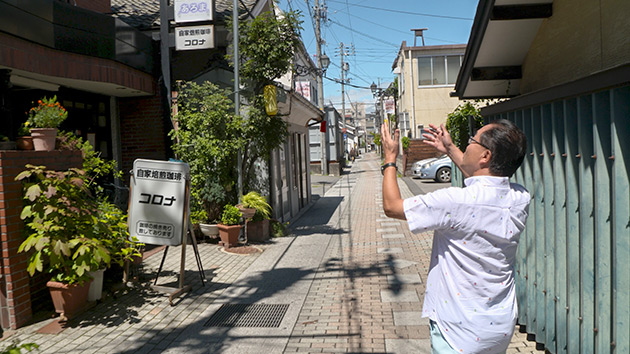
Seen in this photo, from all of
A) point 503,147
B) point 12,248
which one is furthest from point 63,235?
point 503,147

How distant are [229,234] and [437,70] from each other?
23.8 m

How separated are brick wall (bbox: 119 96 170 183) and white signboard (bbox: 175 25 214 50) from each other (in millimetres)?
1452

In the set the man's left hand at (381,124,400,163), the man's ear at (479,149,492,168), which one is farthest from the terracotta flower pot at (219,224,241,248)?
the man's ear at (479,149,492,168)

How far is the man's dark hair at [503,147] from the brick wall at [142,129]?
368 inches

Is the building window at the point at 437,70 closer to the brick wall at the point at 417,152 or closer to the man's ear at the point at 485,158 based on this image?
the brick wall at the point at 417,152

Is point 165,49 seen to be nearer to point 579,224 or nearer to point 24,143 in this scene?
point 24,143

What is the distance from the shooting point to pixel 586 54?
4.47 m

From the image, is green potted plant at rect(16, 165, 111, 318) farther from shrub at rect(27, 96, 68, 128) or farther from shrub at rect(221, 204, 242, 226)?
shrub at rect(221, 204, 242, 226)

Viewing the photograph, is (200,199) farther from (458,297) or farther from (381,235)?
(458,297)

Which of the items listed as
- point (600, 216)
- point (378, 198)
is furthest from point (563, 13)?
point (378, 198)

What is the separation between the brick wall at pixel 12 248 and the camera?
509 cm

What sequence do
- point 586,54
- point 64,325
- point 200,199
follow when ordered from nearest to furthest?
point 586,54 < point 64,325 < point 200,199

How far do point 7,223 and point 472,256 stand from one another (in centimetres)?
478

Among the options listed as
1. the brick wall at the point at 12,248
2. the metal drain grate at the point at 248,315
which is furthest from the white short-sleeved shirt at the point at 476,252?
the brick wall at the point at 12,248
